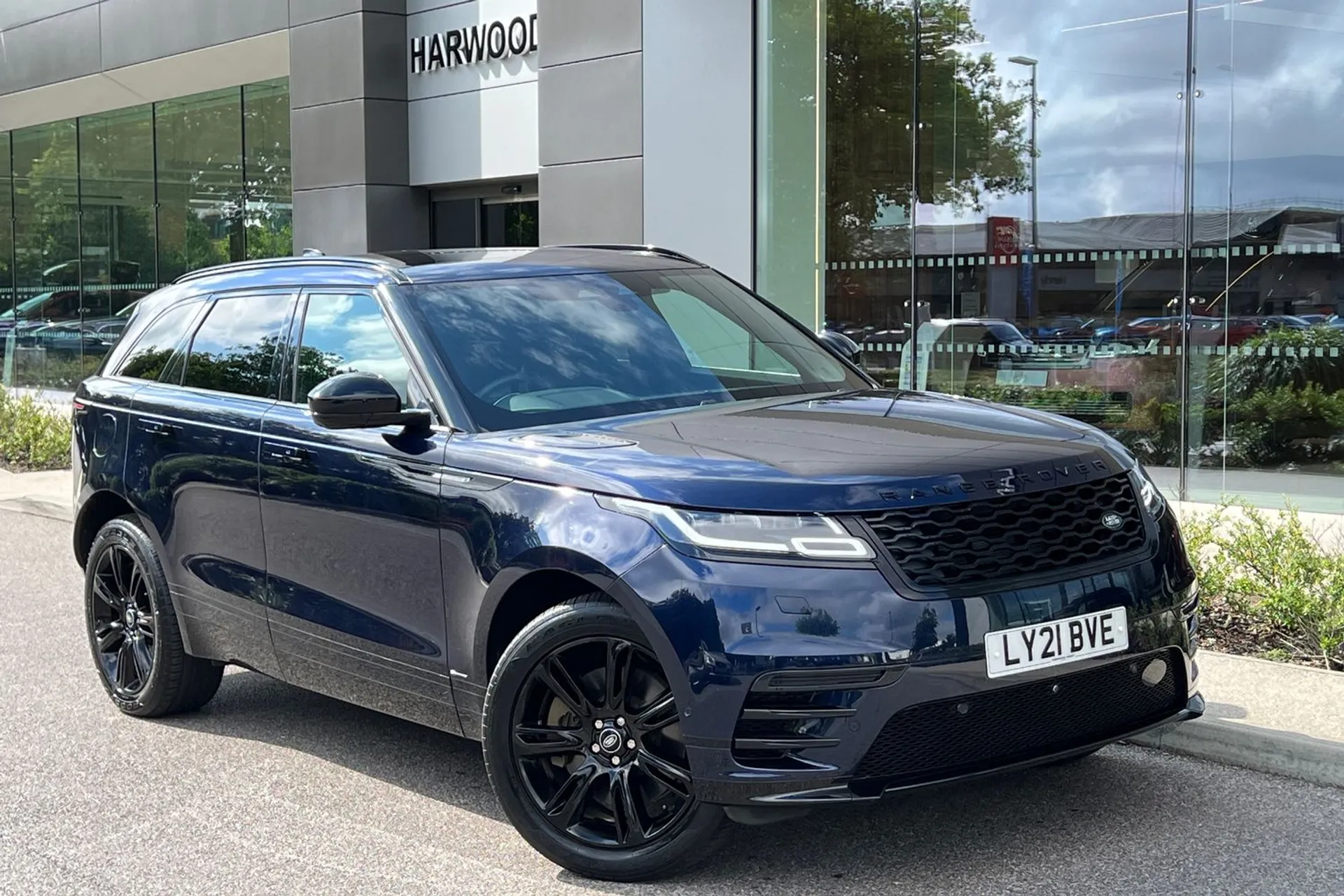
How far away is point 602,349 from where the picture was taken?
16.8ft

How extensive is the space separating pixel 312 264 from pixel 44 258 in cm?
2283

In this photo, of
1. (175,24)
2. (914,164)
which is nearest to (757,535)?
(914,164)

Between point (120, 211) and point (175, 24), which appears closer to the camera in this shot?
point (175, 24)

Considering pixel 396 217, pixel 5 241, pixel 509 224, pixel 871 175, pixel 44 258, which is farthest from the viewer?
pixel 5 241

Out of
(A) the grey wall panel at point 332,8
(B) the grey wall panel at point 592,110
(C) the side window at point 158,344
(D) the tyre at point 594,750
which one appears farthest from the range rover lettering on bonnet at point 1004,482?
(A) the grey wall panel at point 332,8

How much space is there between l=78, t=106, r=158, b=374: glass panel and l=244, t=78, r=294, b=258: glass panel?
313 cm

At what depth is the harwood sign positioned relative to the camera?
15.5 metres

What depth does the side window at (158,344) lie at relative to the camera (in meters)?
6.39

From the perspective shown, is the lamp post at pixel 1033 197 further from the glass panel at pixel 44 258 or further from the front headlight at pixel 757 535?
the glass panel at pixel 44 258

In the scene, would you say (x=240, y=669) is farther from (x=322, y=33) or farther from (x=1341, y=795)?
(x=322, y=33)

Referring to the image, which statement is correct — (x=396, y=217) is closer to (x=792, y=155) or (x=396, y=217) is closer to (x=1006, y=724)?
(x=792, y=155)

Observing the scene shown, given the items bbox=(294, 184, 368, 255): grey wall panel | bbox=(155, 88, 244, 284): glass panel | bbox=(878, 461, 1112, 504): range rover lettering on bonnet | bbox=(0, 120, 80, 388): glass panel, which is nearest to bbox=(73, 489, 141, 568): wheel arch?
bbox=(878, 461, 1112, 504): range rover lettering on bonnet

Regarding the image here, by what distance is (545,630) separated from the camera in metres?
4.21

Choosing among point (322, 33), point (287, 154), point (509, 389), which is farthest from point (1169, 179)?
point (287, 154)
